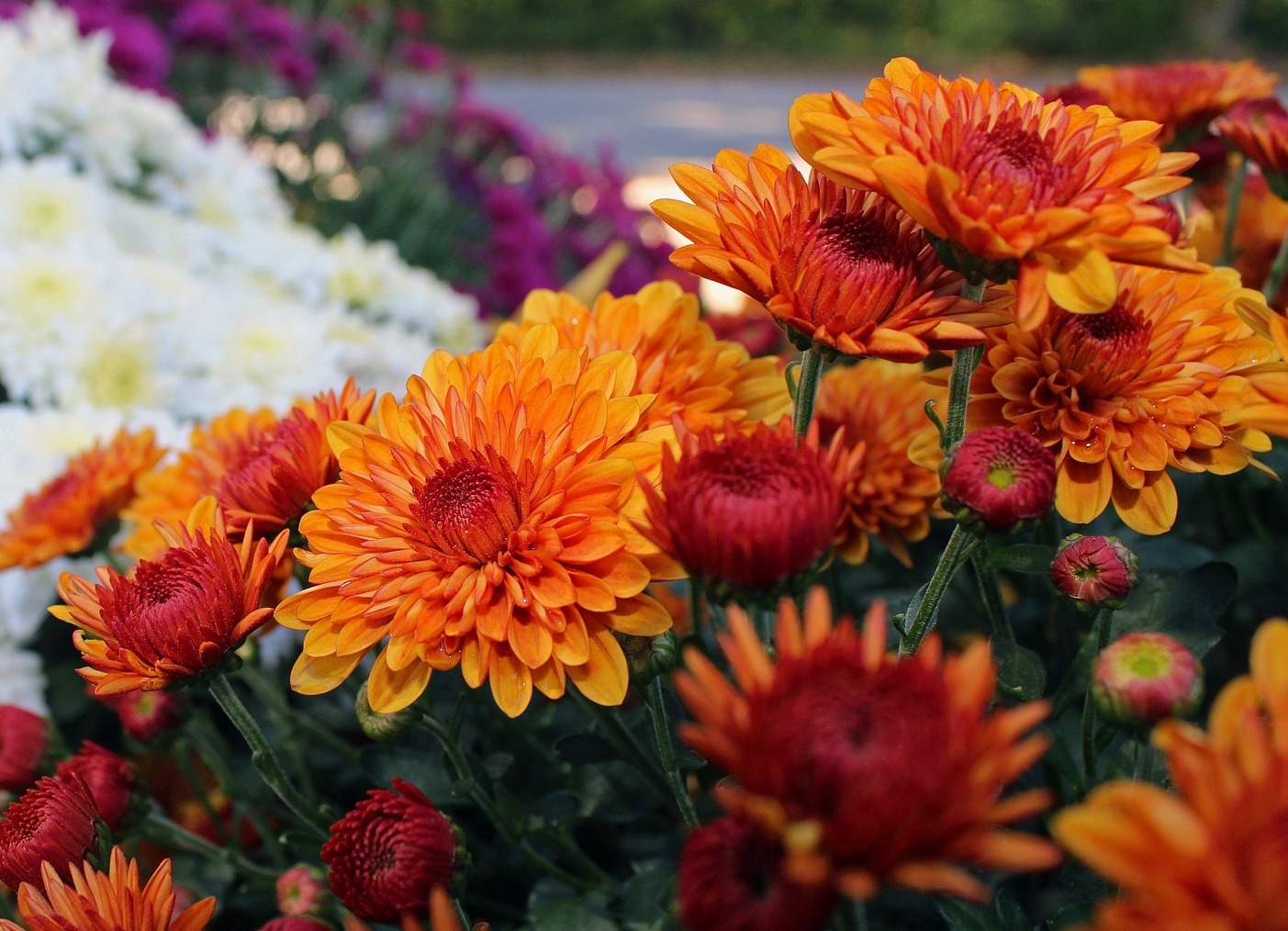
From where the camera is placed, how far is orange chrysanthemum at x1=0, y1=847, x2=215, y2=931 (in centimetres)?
54

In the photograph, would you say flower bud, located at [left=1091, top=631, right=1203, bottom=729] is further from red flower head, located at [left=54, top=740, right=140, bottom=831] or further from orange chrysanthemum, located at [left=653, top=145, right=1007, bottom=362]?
red flower head, located at [left=54, top=740, right=140, bottom=831]

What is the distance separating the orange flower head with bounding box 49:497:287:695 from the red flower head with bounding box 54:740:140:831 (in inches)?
4.8

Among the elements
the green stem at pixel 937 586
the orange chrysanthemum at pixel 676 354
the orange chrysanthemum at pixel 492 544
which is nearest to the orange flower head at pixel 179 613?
the orange chrysanthemum at pixel 492 544

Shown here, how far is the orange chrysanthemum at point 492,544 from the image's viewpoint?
56 centimetres

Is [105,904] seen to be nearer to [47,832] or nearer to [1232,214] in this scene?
[47,832]

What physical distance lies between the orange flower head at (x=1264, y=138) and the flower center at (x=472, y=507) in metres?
0.65

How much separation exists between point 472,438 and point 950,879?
1.18 feet

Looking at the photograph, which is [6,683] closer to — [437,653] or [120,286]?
[120,286]

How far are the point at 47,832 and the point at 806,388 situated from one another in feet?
1.69

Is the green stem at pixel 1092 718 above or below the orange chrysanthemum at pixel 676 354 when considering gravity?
below

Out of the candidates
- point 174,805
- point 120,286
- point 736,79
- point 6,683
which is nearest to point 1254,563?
point 174,805

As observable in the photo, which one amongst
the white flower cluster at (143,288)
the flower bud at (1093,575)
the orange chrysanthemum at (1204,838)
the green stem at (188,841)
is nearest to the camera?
the orange chrysanthemum at (1204,838)

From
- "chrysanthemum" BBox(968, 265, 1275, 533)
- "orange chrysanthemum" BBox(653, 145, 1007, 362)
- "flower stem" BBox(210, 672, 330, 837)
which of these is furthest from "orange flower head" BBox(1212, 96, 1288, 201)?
"flower stem" BBox(210, 672, 330, 837)

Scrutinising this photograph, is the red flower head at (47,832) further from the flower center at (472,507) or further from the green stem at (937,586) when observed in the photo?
the green stem at (937,586)
